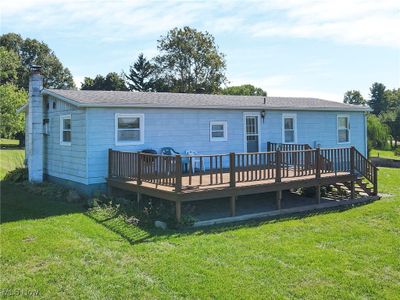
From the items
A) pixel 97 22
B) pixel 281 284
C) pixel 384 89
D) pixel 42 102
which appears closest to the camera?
pixel 281 284

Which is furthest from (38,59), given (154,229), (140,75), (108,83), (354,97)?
(354,97)

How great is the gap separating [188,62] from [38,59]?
1991 cm

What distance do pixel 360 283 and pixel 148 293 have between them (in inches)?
117

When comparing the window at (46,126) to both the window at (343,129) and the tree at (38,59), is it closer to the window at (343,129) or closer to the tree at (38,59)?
the window at (343,129)

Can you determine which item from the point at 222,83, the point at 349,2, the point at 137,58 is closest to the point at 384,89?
the point at 222,83

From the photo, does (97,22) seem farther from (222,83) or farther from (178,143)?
(222,83)

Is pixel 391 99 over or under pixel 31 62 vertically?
under

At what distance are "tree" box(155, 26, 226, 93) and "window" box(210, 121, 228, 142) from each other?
1220 inches

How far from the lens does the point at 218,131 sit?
13.9 m

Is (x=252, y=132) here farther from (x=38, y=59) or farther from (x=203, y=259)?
(x=38, y=59)

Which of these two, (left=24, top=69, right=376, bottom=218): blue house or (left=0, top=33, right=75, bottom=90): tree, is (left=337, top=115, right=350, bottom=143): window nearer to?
(left=24, top=69, right=376, bottom=218): blue house

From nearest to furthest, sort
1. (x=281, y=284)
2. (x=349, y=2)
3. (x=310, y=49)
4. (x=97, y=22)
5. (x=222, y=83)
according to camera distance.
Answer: (x=281, y=284), (x=349, y=2), (x=97, y=22), (x=310, y=49), (x=222, y=83)

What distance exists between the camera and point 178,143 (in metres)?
13.0

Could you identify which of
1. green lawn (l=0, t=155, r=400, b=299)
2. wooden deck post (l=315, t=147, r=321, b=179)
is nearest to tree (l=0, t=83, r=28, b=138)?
green lawn (l=0, t=155, r=400, b=299)
